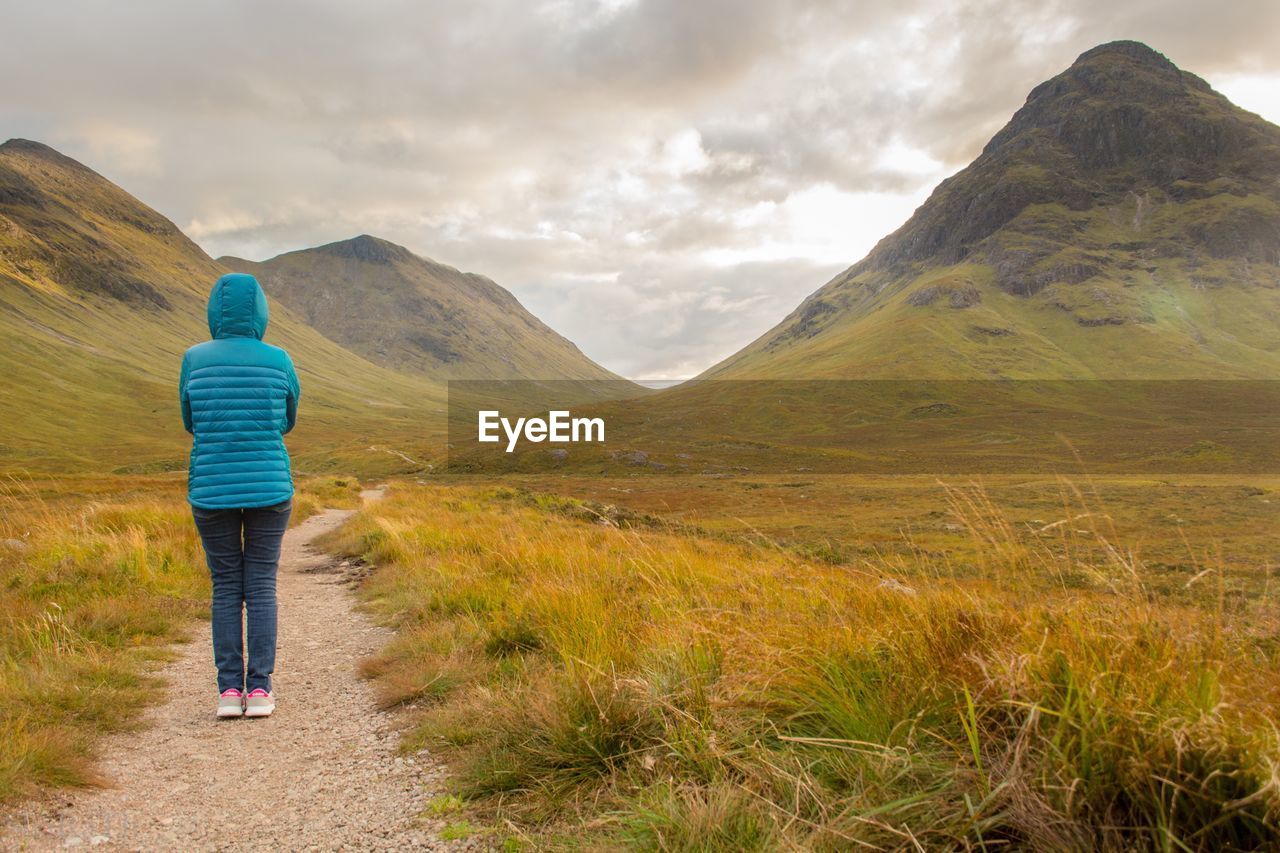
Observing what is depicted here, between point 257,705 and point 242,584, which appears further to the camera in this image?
point 242,584

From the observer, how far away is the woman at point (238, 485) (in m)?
5.10

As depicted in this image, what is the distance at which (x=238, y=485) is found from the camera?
5125 mm

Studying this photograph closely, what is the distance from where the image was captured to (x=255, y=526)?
529 cm

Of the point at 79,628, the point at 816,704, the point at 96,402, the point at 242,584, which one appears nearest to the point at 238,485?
the point at 242,584

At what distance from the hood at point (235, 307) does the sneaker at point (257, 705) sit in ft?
9.32

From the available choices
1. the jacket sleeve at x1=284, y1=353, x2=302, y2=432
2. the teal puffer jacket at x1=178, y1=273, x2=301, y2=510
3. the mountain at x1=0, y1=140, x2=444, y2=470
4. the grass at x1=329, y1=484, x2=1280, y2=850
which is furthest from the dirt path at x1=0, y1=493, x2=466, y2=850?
the mountain at x1=0, y1=140, x2=444, y2=470

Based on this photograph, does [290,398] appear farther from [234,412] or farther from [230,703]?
[230,703]

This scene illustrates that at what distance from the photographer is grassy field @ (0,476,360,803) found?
3699 mm

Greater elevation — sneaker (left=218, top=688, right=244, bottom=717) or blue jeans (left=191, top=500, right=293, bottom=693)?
blue jeans (left=191, top=500, right=293, bottom=693)

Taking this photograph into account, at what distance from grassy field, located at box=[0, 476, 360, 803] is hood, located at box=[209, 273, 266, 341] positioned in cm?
280

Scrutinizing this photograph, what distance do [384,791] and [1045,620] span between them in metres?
3.50

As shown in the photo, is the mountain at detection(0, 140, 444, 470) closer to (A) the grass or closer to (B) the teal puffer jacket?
(B) the teal puffer jacket

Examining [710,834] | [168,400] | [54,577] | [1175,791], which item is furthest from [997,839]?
[168,400]

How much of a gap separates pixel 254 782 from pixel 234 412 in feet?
9.04
